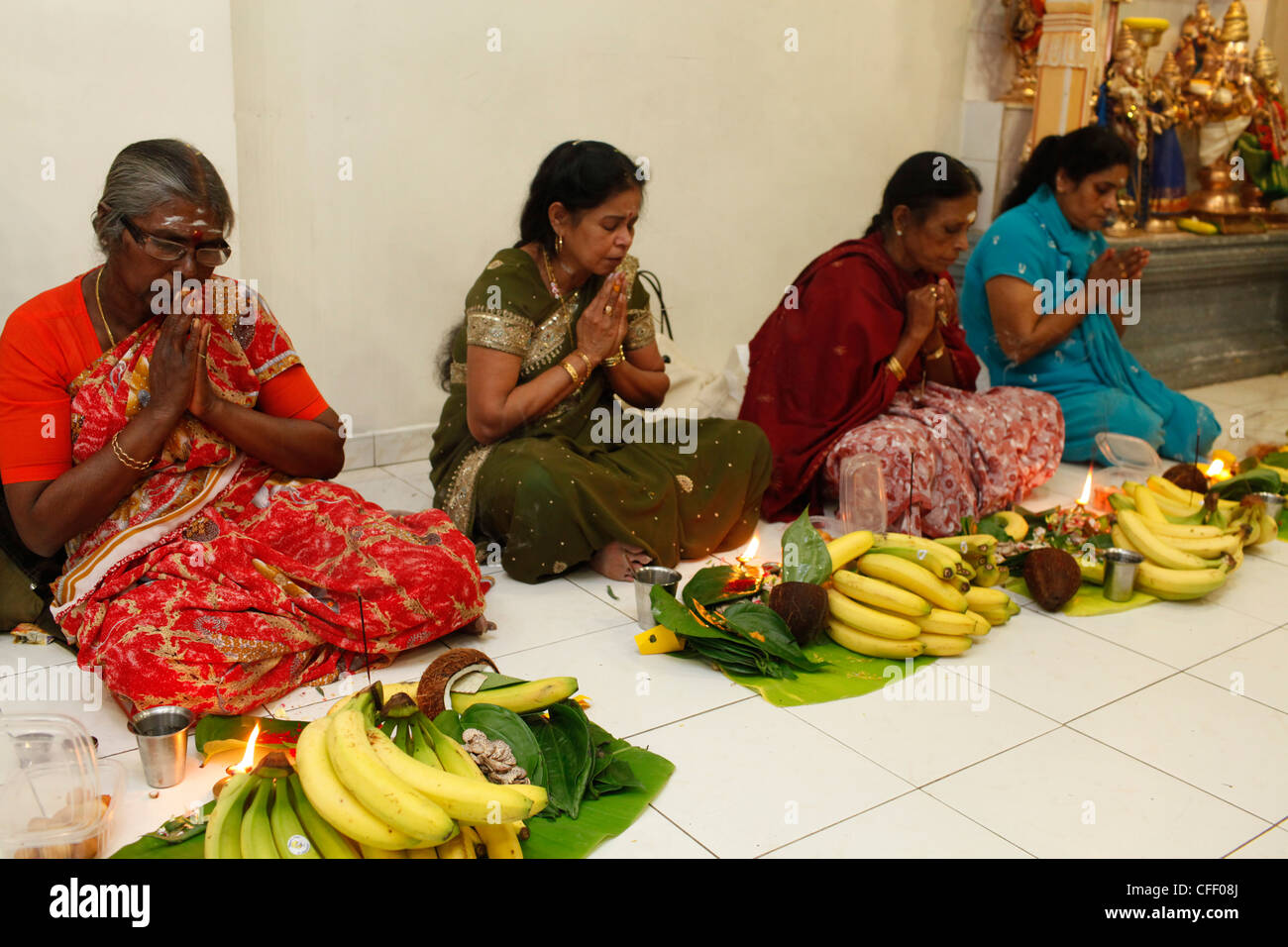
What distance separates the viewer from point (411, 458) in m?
4.68

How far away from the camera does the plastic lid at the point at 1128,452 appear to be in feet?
14.6

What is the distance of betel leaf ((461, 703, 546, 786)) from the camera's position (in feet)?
7.44

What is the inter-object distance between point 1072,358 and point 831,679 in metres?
2.45

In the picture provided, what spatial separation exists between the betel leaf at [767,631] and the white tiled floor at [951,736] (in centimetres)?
13

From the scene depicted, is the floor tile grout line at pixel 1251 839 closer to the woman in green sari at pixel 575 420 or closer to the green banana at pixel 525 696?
the green banana at pixel 525 696

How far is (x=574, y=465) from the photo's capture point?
11.0ft

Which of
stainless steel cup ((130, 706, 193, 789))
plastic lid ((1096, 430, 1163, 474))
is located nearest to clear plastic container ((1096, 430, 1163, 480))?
plastic lid ((1096, 430, 1163, 474))

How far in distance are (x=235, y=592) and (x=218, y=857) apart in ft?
2.84

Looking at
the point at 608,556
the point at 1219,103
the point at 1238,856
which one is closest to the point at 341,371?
the point at 608,556

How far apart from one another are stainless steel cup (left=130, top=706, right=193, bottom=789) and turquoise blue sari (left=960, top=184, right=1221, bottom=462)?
11.1 feet

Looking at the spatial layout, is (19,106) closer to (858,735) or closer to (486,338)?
(486,338)

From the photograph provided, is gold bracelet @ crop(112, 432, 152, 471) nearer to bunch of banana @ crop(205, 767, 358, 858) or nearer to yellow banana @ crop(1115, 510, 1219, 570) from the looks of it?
bunch of banana @ crop(205, 767, 358, 858)

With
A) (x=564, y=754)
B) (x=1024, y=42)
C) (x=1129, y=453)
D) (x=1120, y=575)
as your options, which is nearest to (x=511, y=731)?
(x=564, y=754)

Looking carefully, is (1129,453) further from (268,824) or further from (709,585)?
(268,824)
